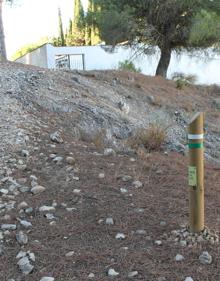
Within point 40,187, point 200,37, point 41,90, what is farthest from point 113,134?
point 200,37

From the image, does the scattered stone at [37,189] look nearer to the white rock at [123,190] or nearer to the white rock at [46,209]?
the white rock at [46,209]

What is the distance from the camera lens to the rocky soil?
3.65 metres

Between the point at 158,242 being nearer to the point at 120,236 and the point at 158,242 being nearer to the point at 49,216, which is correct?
the point at 120,236

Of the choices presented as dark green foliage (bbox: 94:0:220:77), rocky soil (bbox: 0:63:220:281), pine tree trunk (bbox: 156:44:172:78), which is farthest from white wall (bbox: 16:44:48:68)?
rocky soil (bbox: 0:63:220:281)

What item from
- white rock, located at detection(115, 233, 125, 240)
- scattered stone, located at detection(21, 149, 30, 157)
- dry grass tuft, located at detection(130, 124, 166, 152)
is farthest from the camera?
dry grass tuft, located at detection(130, 124, 166, 152)

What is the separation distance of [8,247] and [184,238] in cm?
139

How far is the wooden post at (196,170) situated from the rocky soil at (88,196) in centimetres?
13

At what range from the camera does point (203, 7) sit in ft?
47.6

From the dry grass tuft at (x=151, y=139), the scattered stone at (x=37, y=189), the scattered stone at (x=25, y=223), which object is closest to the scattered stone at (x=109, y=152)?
the dry grass tuft at (x=151, y=139)

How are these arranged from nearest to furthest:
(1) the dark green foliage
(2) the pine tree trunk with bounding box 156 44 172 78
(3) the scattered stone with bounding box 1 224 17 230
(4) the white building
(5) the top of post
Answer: (5) the top of post → (3) the scattered stone with bounding box 1 224 17 230 → (1) the dark green foliage → (2) the pine tree trunk with bounding box 156 44 172 78 → (4) the white building

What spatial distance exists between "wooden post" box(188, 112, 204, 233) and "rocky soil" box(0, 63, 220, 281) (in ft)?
0.41

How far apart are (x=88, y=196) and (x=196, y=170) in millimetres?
1248

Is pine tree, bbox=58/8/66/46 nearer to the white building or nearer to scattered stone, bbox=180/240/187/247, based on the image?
the white building

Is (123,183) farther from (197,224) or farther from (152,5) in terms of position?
(152,5)
